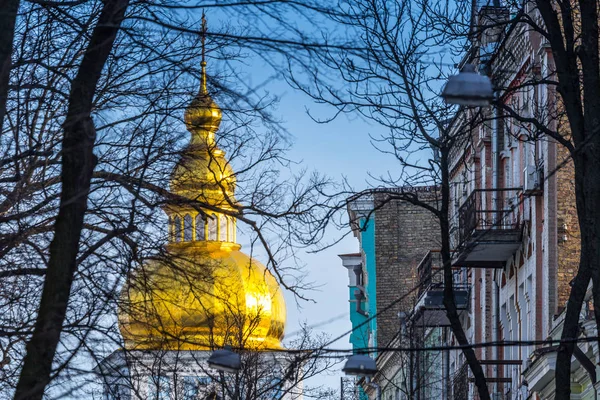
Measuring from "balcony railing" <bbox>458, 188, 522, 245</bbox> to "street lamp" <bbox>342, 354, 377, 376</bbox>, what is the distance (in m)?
15.8

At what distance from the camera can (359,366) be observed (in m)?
16.8

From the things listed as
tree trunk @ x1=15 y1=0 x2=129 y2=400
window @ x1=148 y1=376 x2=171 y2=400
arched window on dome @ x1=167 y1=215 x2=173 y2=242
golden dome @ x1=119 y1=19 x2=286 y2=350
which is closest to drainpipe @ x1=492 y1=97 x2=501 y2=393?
window @ x1=148 y1=376 x2=171 y2=400

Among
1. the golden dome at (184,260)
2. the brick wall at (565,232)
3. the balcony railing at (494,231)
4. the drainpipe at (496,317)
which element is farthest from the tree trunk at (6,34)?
the drainpipe at (496,317)

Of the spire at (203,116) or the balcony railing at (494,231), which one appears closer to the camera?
the spire at (203,116)

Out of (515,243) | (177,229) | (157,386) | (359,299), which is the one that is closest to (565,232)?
(515,243)

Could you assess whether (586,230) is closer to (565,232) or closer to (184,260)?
(184,260)

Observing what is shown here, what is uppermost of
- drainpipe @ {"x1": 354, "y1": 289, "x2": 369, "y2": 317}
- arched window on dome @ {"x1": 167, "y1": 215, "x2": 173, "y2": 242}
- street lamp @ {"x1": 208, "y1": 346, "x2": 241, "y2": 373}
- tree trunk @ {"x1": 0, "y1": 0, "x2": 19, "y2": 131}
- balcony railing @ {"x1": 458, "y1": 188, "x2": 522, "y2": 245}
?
drainpipe @ {"x1": 354, "y1": 289, "x2": 369, "y2": 317}

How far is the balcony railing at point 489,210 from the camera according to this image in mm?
34375

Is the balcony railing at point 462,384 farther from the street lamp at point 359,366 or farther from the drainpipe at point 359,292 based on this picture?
the drainpipe at point 359,292

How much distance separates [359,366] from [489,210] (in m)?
16.8

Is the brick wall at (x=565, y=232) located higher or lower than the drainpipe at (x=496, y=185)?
lower

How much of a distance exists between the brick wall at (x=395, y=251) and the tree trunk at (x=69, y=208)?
51.0m

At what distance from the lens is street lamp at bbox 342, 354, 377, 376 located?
1681 centimetres

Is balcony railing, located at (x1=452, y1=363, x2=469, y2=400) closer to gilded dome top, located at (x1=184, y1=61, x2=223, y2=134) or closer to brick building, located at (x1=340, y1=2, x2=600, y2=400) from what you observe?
brick building, located at (x1=340, y1=2, x2=600, y2=400)
